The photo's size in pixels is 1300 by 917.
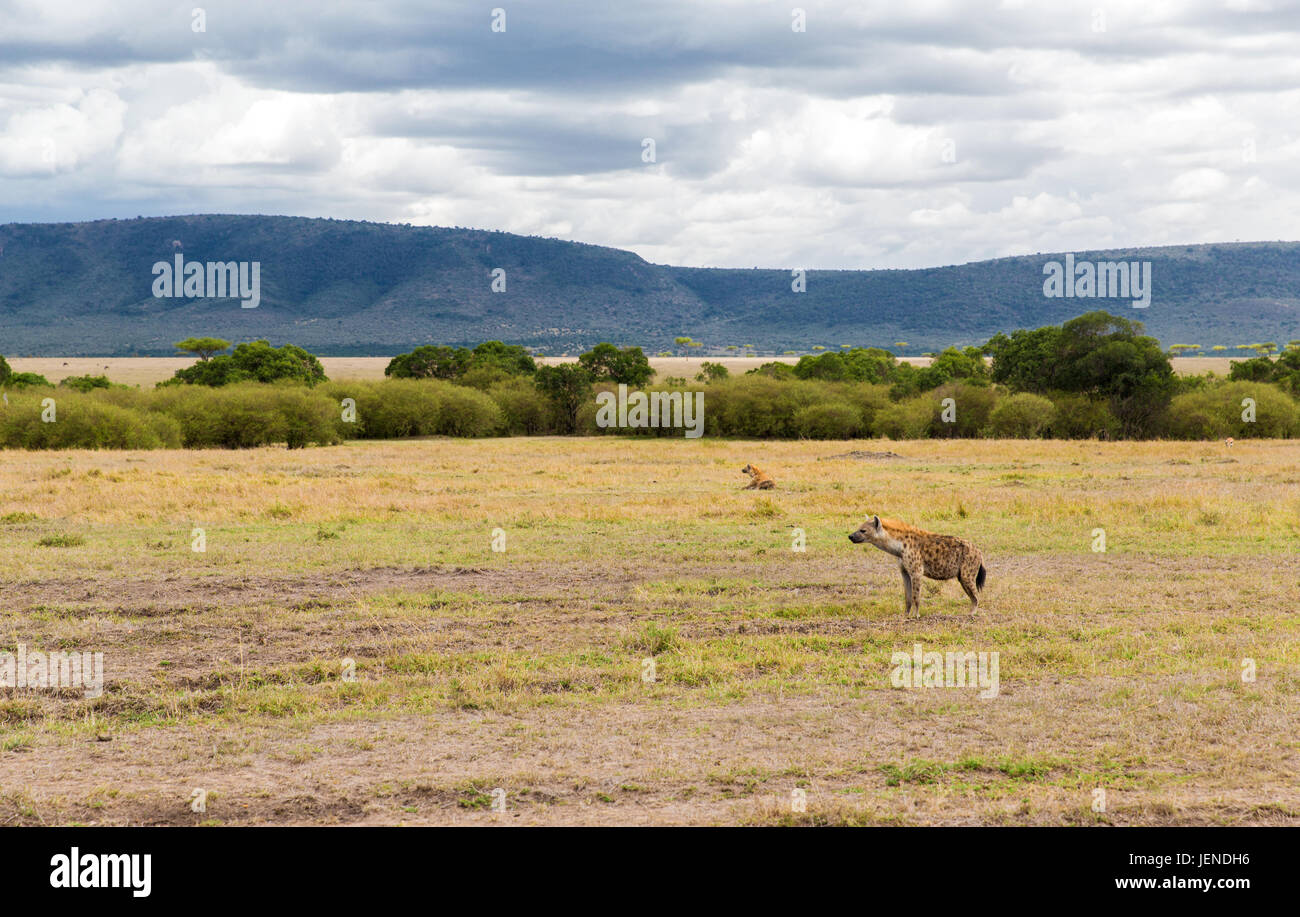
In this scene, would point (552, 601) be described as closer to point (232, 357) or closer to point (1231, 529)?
point (1231, 529)

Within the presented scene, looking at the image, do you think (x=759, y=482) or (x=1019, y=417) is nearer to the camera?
(x=759, y=482)

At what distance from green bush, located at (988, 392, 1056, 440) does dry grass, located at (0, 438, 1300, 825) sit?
3638 centimetres

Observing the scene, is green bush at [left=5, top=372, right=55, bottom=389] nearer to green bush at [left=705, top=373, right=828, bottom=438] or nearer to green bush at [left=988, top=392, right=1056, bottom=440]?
green bush at [left=705, top=373, right=828, bottom=438]

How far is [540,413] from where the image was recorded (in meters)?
80.4

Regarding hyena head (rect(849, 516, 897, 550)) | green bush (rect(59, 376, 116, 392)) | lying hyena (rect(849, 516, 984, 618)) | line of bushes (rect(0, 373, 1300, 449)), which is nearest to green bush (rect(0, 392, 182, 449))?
line of bushes (rect(0, 373, 1300, 449))

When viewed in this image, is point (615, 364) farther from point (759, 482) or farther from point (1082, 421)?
point (759, 482)

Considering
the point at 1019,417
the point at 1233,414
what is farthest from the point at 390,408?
the point at 1233,414

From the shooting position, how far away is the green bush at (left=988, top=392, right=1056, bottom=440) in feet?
201

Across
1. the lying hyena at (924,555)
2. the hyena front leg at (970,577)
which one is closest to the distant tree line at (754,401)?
the lying hyena at (924,555)

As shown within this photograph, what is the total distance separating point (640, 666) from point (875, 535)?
12.8ft

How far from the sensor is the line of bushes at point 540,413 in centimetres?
5484

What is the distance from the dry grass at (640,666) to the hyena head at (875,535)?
87cm

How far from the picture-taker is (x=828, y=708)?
10172 mm

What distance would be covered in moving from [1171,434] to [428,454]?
126ft
